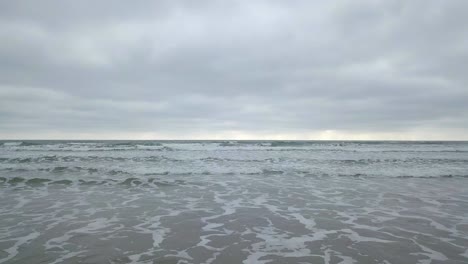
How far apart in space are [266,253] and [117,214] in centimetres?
511

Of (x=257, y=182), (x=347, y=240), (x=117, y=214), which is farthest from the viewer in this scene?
(x=257, y=182)

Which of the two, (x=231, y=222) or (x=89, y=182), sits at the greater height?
(x=89, y=182)

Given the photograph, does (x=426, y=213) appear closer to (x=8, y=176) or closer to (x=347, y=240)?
(x=347, y=240)

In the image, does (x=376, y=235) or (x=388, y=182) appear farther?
(x=388, y=182)

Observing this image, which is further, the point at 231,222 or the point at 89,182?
the point at 89,182

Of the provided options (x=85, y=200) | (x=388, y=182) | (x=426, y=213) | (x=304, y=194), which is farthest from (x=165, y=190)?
(x=388, y=182)

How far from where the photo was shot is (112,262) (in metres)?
5.55

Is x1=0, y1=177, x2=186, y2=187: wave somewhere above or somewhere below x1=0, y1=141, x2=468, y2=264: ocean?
above

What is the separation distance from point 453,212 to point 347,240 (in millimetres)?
4950

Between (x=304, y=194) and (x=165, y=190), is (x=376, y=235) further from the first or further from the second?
(x=165, y=190)

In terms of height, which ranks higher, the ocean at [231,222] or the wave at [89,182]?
the wave at [89,182]

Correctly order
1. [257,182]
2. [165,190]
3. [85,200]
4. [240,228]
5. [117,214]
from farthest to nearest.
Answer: [257,182] → [165,190] → [85,200] → [117,214] → [240,228]

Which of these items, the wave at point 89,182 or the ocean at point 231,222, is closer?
the ocean at point 231,222

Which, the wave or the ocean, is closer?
the ocean
